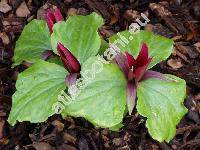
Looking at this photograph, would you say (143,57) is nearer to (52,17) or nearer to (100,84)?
(100,84)

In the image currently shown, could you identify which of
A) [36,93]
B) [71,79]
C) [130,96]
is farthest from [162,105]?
[36,93]

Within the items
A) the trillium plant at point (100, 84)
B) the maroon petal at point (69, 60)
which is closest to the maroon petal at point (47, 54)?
the trillium plant at point (100, 84)

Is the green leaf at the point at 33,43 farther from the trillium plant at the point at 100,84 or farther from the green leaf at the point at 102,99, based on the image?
the green leaf at the point at 102,99

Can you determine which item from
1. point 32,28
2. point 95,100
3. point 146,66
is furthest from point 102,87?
point 32,28

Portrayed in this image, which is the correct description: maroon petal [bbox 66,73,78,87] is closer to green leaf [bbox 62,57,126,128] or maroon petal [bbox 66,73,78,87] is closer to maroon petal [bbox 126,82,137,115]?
green leaf [bbox 62,57,126,128]

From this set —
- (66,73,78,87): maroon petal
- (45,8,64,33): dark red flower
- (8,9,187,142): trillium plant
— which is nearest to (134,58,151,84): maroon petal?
(8,9,187,142): trillium plant

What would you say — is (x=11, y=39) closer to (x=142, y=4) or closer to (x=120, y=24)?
(x=120, y=24)
